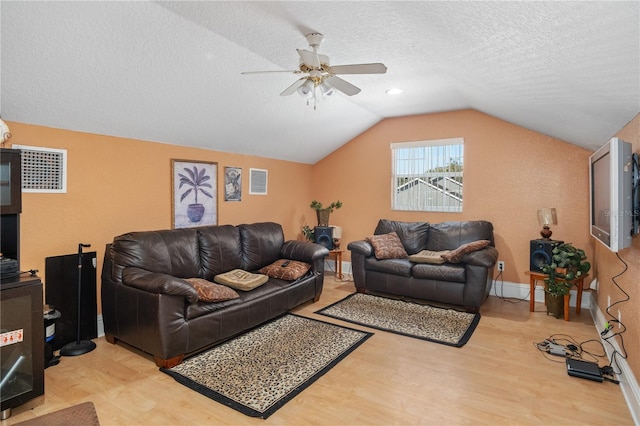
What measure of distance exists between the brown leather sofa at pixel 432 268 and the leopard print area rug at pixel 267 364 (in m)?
1.19

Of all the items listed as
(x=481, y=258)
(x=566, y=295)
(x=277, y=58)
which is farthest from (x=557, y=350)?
(x=277, y=58)

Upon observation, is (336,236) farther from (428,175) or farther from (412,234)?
(428,175)

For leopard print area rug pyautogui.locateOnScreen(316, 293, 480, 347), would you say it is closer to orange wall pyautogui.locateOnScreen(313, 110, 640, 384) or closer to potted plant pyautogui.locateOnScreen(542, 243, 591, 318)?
potted plant pyautogui.locateOnScreen(542, 243, 591, 318)

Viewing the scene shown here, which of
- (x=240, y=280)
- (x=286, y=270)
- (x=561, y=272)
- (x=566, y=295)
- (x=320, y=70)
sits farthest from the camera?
(x=286, y=270)

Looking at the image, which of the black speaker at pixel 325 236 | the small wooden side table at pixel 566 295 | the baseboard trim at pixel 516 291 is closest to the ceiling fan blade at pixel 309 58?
the black speaker at pixel 325 236

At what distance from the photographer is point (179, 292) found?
8.66 feet

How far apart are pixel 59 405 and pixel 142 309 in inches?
29.1

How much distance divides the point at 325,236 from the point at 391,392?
3.19m

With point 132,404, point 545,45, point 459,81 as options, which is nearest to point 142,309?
point 132,404

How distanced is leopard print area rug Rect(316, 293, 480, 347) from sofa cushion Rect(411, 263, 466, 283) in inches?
14.1

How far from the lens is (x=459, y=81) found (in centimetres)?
333

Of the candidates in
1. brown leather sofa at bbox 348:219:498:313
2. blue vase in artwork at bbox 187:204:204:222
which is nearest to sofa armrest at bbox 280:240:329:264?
brown leather sofa at bbox 348:219:498:313

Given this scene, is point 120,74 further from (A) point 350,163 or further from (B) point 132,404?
(A) point 350,163

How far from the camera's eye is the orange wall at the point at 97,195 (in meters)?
2.82
